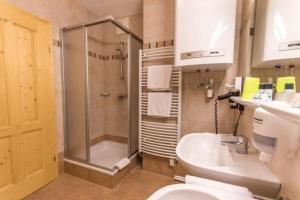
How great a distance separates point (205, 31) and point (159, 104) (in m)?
1.01

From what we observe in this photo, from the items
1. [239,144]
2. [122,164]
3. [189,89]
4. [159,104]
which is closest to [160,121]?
[159,104]

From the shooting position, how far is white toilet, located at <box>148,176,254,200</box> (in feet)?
2.10

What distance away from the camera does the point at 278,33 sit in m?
0.85

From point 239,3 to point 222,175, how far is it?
1.56m

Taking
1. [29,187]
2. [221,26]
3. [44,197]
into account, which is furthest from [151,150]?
[221,26]

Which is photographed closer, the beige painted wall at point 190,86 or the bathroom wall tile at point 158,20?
the beige painted wall at point 190,86

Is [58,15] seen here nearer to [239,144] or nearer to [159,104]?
[159,104]

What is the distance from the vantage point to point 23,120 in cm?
166

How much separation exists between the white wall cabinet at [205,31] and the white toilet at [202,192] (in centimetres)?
97

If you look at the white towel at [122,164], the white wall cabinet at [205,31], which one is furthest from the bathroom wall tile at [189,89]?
the white wall cabinet at [205,31]

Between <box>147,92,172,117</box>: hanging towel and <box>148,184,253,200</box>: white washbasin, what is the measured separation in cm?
129

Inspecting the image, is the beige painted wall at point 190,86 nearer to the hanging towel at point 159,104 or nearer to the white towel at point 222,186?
the hanging towel at point 159,104

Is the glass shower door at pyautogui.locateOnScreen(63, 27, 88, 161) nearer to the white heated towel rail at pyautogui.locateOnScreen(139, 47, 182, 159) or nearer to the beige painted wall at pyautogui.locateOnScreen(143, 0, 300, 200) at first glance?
the white heated towel rail at pyautogui.locateOnScreen(139, 47, 182, 159)

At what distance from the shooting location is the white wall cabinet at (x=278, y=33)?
2.49 feet
